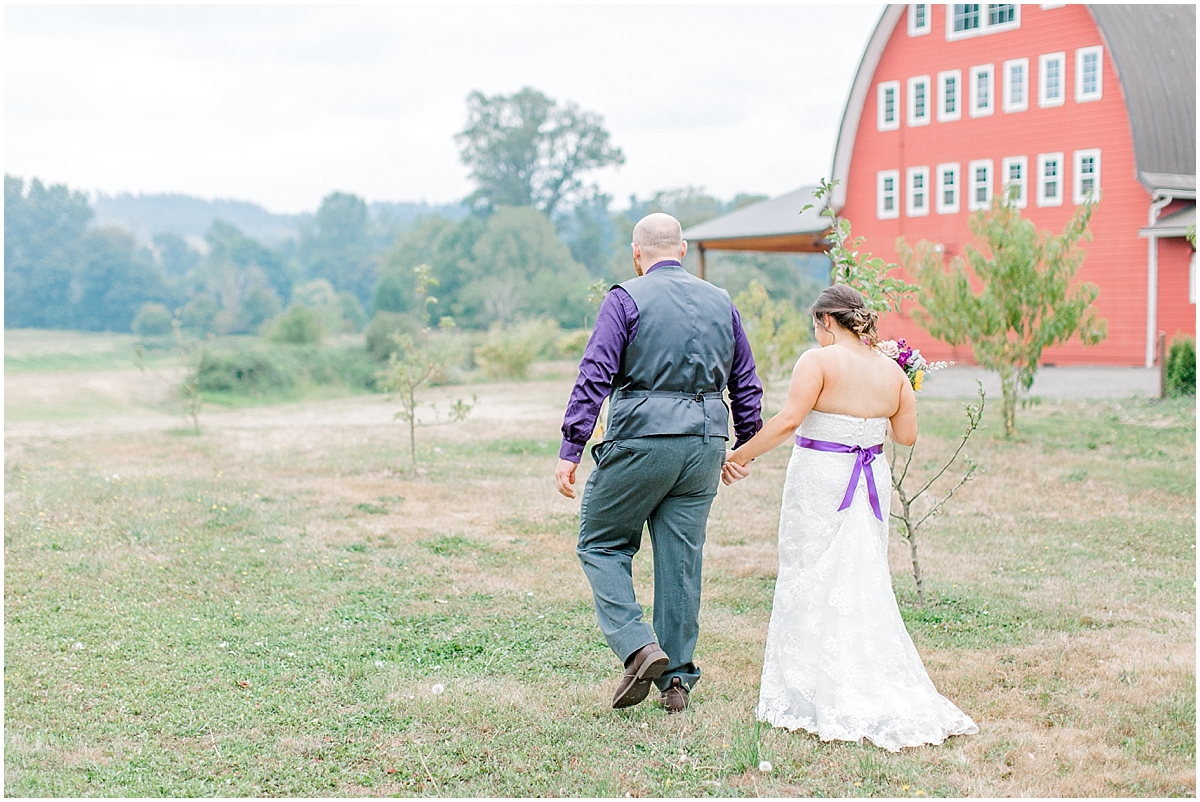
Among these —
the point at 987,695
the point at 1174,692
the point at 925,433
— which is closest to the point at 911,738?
the point at 987,695

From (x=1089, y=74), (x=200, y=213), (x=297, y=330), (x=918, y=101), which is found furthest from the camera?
(x=200, y=213)

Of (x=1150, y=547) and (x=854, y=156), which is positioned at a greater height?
(x=854, y=156)

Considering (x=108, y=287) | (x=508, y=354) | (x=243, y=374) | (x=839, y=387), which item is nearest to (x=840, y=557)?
(x=839, y=387)

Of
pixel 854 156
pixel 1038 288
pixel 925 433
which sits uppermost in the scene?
pixel 854 156

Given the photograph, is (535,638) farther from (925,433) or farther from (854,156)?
(854,156)

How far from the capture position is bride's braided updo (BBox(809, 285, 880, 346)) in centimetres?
451

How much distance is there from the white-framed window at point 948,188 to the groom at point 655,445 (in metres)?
25.9

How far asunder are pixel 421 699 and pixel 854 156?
28.1 meters

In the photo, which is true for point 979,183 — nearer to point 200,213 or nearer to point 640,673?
point 640,673

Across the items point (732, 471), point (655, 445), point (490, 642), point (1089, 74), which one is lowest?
point (490, 642)

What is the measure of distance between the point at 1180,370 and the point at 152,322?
59985mm

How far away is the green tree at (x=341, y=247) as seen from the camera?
328ft

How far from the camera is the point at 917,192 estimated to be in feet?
96.1

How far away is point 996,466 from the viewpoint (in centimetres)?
1189
